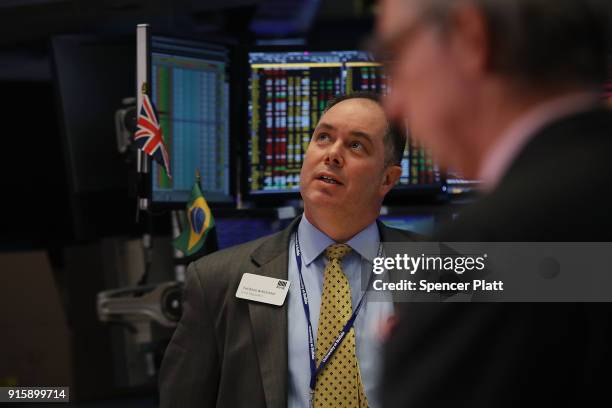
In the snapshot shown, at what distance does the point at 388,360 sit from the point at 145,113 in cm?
233

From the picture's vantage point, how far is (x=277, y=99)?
3.48 metres

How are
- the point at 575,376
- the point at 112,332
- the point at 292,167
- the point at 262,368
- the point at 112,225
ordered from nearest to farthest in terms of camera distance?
the point at 575,376 → the point at 262,368 → the point at 292,167 → the point at 112,225 → the point at 112,332

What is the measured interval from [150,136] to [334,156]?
914 mm

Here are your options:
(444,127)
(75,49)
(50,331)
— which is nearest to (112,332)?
(50,331)

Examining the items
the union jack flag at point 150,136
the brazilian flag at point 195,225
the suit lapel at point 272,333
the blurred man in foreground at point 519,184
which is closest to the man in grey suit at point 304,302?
the suit lapel at point 272,333

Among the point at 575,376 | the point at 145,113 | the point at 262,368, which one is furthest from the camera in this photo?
the point at 145,113

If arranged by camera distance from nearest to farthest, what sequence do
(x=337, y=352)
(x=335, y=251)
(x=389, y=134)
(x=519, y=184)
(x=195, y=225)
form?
(x=519, y=184), (x=337, y=352), (x=335, y=251), (x=389, y=134), (x=195, y=225)

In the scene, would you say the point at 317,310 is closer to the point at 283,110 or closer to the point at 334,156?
the point at 334,156

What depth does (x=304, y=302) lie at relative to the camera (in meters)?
2.26

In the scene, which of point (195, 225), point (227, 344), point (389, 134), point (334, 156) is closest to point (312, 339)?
point (227, 344)

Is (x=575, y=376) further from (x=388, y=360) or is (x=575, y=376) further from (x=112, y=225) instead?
(x=112, y=225)

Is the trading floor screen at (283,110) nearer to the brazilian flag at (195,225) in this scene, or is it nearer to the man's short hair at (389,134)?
the brazilian flag at (195,225)

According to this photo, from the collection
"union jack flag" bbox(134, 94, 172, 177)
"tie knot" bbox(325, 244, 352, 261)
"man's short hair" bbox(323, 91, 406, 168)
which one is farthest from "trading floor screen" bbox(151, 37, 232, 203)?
"tie knot" bbox(325, 244, 352, 261)

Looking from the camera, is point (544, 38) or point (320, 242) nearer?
point (544, 38)
